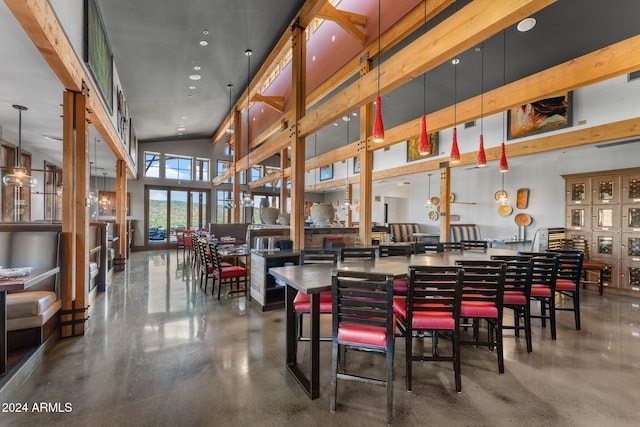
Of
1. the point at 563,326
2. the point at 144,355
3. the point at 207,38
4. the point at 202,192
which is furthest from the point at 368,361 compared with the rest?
the point at 202,192

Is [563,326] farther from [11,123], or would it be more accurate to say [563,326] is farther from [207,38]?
[11,123]

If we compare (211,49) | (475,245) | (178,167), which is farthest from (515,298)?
(178,167)

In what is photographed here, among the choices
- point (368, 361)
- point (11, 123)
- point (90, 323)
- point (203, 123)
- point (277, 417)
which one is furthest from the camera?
point (203, 123)

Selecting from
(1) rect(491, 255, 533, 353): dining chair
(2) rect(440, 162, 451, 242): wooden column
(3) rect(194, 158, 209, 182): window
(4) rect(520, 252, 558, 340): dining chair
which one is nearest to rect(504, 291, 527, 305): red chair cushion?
(1) rect(491, 255, 533, 353): dining chair

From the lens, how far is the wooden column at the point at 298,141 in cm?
475

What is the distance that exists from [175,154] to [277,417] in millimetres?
12063

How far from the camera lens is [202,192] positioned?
1255 centimetres

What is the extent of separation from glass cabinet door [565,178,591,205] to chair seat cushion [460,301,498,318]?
5288 millimetres

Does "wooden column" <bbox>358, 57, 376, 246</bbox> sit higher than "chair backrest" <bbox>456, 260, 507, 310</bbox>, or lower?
higher

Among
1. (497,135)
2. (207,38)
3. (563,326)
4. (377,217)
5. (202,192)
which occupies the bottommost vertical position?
(563,326)

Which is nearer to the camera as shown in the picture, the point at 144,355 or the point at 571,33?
the point at 144,355

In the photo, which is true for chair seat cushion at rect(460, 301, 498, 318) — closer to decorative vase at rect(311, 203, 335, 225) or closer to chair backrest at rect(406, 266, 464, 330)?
chair backrest at rect(406, 266, 464, 330)

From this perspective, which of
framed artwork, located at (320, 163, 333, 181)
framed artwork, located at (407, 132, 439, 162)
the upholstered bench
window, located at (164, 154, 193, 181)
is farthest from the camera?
framed artwork, located at (320, 163, 333, 181)

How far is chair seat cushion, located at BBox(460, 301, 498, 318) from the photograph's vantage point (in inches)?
100
